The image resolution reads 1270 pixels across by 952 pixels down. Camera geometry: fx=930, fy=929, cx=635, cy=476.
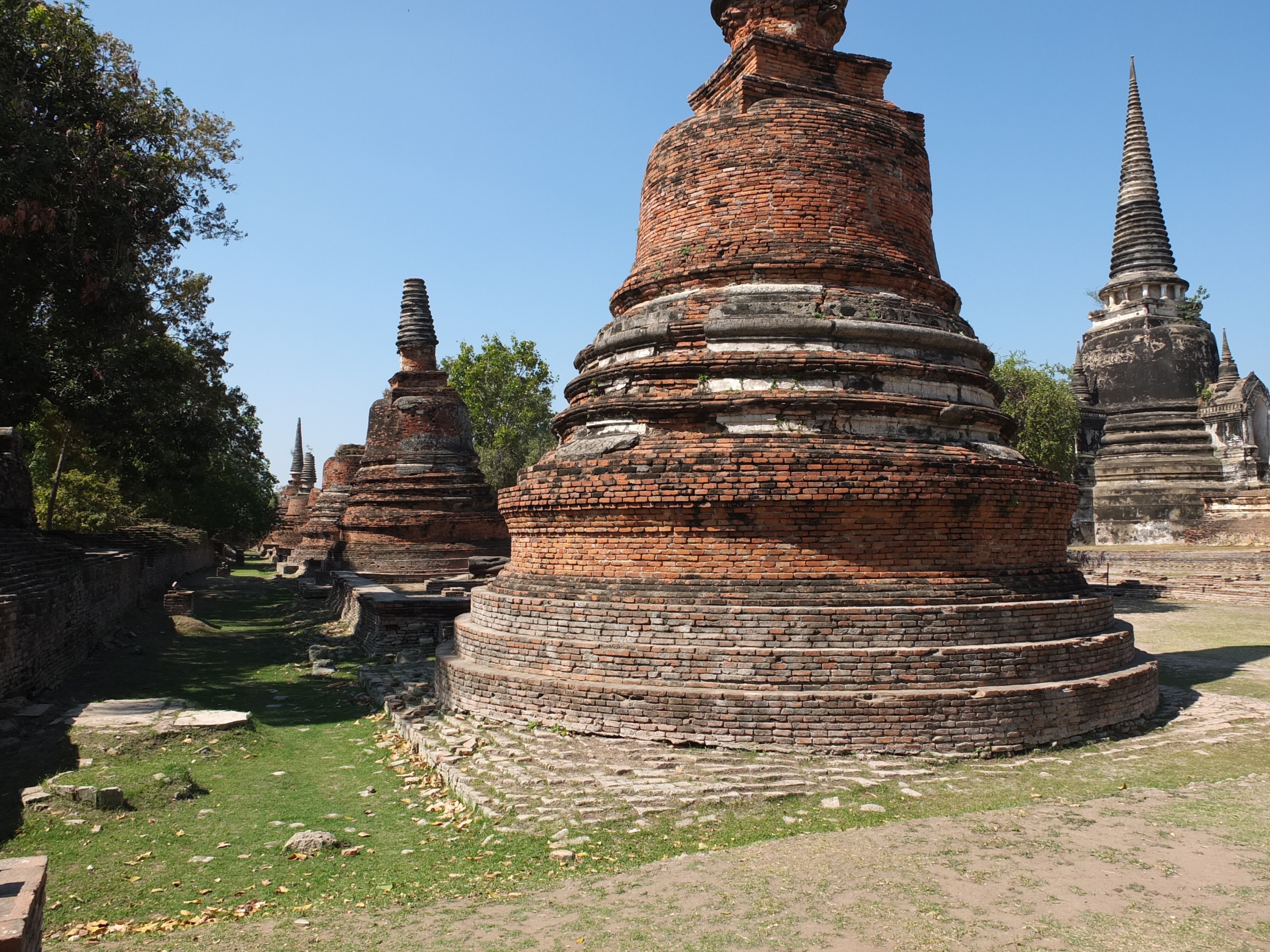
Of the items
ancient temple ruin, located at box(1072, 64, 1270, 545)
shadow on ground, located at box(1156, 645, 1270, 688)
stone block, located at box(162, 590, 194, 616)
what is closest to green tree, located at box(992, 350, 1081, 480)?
ancient temple ruin, located at box(1072, 64, 1270, 545)

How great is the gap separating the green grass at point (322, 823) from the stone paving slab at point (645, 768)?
0.38 feet

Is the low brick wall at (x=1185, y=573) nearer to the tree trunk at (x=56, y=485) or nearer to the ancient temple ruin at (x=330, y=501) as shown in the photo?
the tree trunk at (x=56, y=485)

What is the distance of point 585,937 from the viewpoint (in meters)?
3.93

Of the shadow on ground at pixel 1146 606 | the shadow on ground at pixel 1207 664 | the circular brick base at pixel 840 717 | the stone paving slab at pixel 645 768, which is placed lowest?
Result: the stone paving slab at pixel 645 768

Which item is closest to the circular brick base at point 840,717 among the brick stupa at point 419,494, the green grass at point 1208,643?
the green grass at point 1208,643

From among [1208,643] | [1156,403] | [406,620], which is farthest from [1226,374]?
[406,620]

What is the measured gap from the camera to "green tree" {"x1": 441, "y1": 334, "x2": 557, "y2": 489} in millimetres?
36875

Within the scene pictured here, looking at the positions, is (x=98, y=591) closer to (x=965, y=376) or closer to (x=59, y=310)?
(x=59, y=310)

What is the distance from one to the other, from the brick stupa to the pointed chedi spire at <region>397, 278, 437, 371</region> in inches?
11.0

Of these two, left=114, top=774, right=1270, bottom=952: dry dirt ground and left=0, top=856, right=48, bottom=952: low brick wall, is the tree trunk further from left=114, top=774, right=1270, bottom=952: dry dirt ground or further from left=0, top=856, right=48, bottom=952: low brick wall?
left=114, top=774, right=1270, bottom=952: dry dirt ground

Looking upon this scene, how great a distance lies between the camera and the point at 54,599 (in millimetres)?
9742

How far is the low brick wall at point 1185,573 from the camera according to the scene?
17766 mm

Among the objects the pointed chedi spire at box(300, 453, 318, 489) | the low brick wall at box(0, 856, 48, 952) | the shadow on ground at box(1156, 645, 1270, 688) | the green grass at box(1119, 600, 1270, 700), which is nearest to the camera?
the low brick wall at box(0, 856, 48, 952)

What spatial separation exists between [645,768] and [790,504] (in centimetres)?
223
